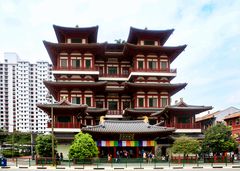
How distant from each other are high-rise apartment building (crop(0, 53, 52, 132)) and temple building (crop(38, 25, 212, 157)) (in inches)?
3595

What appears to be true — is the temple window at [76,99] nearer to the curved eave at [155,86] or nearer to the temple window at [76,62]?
the temple window at [76,62]

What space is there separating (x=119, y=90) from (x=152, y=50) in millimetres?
9076

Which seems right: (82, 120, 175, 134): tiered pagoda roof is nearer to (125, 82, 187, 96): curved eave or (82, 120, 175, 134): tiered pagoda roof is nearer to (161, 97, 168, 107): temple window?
(125, 82, 187, 96): curved eave

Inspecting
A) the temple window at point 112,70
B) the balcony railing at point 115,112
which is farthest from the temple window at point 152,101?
the temple window at point 112,70

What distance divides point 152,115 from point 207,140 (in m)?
11.3

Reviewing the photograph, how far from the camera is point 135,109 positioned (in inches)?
2324

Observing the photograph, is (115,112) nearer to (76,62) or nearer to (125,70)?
(125,70)

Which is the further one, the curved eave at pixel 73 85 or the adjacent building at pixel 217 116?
the adjacent building at pixel 217 116

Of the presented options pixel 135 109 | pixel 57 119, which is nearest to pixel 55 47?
pixel 57 119

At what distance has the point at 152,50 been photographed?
2436 inches

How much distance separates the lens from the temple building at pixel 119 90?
2031 inches

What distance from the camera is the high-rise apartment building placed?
151500 millimetres

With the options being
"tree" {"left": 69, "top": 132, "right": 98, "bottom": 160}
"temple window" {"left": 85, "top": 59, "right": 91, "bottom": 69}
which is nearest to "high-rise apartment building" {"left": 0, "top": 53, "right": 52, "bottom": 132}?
"temple window" {"left": 85, "top": 59, "right": 91, "bottom": 69}

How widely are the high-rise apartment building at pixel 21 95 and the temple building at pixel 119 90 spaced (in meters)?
91.3
